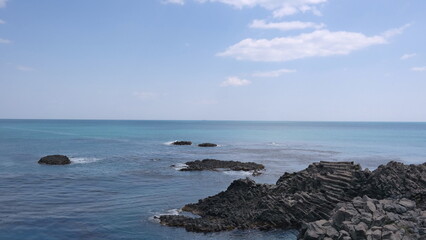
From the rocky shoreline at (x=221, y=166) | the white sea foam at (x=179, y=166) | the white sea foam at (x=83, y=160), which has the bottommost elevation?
the white sea foam at (x=83, y=160)

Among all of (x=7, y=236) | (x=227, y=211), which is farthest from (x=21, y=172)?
(x=227, y=211)

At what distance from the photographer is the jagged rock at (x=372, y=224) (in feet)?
78.0

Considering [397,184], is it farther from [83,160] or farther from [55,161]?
[83,160]

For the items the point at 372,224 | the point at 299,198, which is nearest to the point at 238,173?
the point at 299,198

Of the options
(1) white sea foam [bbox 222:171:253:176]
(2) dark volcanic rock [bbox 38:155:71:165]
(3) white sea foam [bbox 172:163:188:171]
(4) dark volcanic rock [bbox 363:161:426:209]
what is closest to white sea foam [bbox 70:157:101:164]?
(2) dark volcanic rock [bbox 38:155:71:165]

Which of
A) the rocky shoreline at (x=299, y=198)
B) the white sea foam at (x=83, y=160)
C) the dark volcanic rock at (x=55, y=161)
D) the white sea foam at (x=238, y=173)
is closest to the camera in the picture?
the rocky shoreline at (x=299, y=198)

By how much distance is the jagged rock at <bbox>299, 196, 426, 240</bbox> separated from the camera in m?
23.8

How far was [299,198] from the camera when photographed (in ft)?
123

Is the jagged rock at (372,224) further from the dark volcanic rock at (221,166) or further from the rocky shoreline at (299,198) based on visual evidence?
the dark volcanic rock at (221,166)

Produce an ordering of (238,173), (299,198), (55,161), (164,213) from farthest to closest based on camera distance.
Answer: (55,161) → (238,173) → (164,213) → (299,198)

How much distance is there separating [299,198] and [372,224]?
12.3 metres

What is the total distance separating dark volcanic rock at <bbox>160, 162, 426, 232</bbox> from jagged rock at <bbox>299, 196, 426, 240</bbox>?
7054 millimetres

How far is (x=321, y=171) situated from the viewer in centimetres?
4547

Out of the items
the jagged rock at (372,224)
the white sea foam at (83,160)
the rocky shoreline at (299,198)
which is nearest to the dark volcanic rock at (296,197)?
the rocky shoreline at (299,198)
